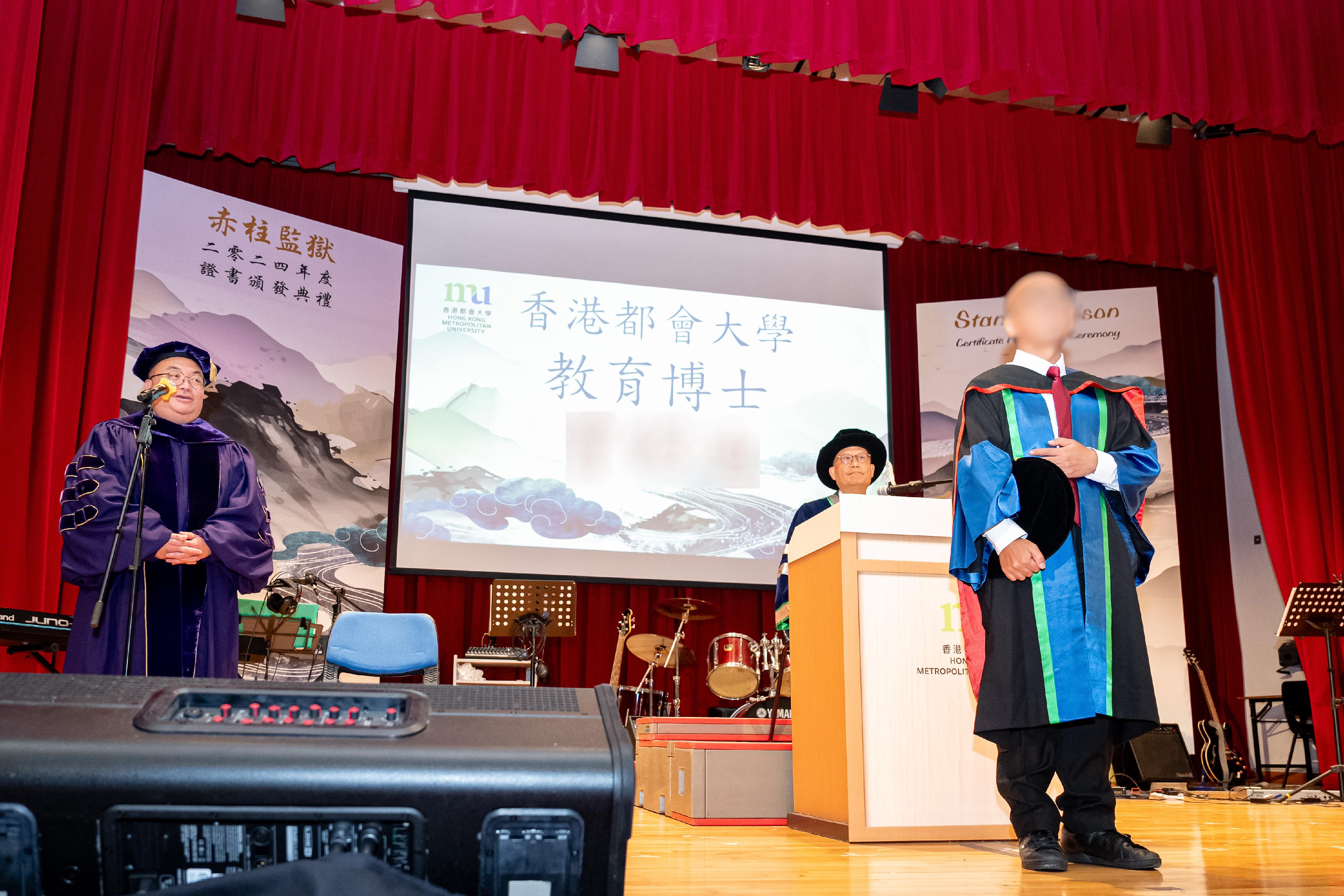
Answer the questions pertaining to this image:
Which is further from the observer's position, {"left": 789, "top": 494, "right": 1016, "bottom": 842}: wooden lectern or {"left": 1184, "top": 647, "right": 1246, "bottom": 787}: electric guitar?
{"left": 1184, "top": 647, "right": 1246, "bottom": 787}: electric guitar

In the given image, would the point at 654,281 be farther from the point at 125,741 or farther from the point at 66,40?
the point at 125,741

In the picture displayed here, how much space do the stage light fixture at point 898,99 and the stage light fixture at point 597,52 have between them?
4.91ft

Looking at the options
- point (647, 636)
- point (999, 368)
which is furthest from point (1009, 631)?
point (647, 636)

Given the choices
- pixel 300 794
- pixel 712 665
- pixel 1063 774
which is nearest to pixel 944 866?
pixel 1063 774

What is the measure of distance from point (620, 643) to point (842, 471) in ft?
7.69

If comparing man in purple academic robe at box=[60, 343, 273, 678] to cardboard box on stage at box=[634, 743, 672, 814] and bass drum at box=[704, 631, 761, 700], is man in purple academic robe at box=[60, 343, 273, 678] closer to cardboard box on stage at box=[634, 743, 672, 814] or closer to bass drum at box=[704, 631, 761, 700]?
cardboard box on stage at box=[634, 743, 672, 814]

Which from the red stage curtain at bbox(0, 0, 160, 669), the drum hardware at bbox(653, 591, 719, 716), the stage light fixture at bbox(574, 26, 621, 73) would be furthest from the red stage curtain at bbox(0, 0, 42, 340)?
the drum hardware at bbox(653, 591, 719, 716)

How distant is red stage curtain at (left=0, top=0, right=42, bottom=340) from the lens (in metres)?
3.60

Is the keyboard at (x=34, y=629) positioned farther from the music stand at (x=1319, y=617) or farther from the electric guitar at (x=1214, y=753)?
the electric guitar at (x=1214, y=753)

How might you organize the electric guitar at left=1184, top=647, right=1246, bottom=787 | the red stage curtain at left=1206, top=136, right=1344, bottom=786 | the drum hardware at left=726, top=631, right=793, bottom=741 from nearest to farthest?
the drum hardware at left=726, top=631, right=793, bottom=741 → the red stage curtain at left=1206, top=136, right=1344, bottom=786 → the electric guitar at left=1184, top=647, right=1246, bottom=787

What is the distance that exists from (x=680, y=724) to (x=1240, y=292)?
4773 mm

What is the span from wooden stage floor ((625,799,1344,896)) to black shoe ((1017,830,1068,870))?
0.02 m

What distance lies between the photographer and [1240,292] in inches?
248

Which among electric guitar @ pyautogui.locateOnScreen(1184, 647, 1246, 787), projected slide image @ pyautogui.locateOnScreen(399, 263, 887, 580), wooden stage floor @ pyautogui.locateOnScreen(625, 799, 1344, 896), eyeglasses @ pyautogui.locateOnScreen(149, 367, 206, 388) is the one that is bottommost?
electric guitar @ pyautogui.locateOnScreen(1184, 647, 1246, 787)
